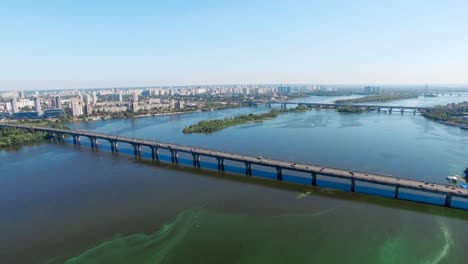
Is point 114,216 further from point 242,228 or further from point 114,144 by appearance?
point 114,144

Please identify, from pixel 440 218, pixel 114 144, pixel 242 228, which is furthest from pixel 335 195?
pixel 114 144

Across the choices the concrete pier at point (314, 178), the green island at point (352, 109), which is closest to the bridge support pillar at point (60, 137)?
the concrete pier at point (314, 178)

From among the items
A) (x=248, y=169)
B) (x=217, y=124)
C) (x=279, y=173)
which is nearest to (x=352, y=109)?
(x=217, y=124)

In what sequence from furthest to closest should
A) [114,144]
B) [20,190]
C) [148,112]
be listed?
1. [148,112]
2. [114,144]
3. [20,190]

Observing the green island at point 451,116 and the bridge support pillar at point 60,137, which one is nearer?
the bridge support pillar at point 60,137

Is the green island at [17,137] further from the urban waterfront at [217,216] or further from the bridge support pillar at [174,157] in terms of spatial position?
the bridge support pillar at [174,157]

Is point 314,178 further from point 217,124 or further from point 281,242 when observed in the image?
point 217,124

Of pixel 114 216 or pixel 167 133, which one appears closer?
pixel 114 216

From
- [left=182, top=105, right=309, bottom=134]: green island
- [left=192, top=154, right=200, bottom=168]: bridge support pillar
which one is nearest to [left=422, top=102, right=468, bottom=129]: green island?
[left=182, top=105, right=309, bottom=134]: green island

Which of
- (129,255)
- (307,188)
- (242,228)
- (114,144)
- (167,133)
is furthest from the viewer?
(167,133)

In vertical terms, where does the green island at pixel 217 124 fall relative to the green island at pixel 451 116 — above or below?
below
